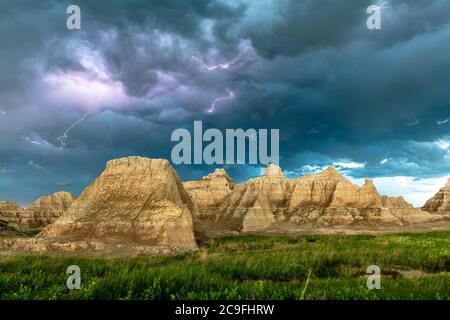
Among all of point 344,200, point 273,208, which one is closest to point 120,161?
point 273,208

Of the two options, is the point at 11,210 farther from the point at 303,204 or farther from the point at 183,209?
the point at 183,209

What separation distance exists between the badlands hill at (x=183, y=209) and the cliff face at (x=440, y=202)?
381mm

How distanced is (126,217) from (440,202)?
340 feet

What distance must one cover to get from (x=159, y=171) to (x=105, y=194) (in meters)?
5.41

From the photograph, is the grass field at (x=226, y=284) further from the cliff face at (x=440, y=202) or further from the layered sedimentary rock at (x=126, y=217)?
the cliff face at (x=440, y=202)

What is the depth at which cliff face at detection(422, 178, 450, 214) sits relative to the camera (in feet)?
343

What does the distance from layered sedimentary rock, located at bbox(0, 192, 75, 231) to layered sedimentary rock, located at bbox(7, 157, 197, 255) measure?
45.1 meters

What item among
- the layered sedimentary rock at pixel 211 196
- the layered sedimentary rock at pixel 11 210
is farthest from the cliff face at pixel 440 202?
the layered sedimentary rock at pixel 11 210

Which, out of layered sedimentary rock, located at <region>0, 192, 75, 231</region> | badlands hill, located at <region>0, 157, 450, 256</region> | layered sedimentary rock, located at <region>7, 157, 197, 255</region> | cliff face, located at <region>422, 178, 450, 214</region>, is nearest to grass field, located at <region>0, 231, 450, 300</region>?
layered sedimentary rock, located at <region>7, 157, 197, 255</region>

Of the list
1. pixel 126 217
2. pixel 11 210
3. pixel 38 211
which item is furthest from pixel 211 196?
pixel 126 217

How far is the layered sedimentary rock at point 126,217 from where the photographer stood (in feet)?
97.1

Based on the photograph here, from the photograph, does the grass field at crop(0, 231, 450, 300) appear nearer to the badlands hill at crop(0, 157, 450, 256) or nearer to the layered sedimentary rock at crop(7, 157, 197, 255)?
the layered sedimentary rock at crop(7, 157, 197, 255)

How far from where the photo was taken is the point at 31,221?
81.6 m
